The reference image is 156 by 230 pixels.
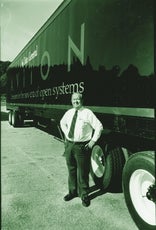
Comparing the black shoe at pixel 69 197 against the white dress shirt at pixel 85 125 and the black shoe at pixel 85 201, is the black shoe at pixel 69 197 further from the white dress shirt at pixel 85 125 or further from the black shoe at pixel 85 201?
the white dress shirt at pixel 85 125

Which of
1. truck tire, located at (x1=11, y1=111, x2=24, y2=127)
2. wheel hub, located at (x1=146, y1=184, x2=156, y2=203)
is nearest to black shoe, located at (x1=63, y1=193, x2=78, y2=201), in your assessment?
wheel hub, located at (x1=146, y1=184, x2=156, y2=203)

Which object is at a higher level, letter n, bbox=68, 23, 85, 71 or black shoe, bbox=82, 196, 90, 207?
letter n, bbox=68, 23, 85, 71

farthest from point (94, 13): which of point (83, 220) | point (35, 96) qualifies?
point (35, 96)

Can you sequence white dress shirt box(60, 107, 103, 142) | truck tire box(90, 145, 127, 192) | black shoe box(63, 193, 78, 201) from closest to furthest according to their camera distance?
white dress shirt box(60, 107, 103, 142) → black shoe box(63, 193, 78, 201) → truck tire box(90, 145, 127, 192)

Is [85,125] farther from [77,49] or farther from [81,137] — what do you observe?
[77,49]

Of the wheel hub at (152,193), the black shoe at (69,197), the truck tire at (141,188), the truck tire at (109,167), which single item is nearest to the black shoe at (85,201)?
the black shoe at (69,197)

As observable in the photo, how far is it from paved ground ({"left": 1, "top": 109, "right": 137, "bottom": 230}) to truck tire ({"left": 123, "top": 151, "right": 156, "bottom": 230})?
0.70 ft

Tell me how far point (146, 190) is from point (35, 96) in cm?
683

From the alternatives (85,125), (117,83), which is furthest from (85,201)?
(117,83)

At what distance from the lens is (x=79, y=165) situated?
4.32 meters

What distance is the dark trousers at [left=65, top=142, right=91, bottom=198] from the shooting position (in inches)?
168

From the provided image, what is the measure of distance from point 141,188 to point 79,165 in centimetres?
101

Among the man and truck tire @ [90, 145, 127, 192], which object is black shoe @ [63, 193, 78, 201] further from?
truck tire @ [90, 145, 127, 192]

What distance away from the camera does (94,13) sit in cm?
476
